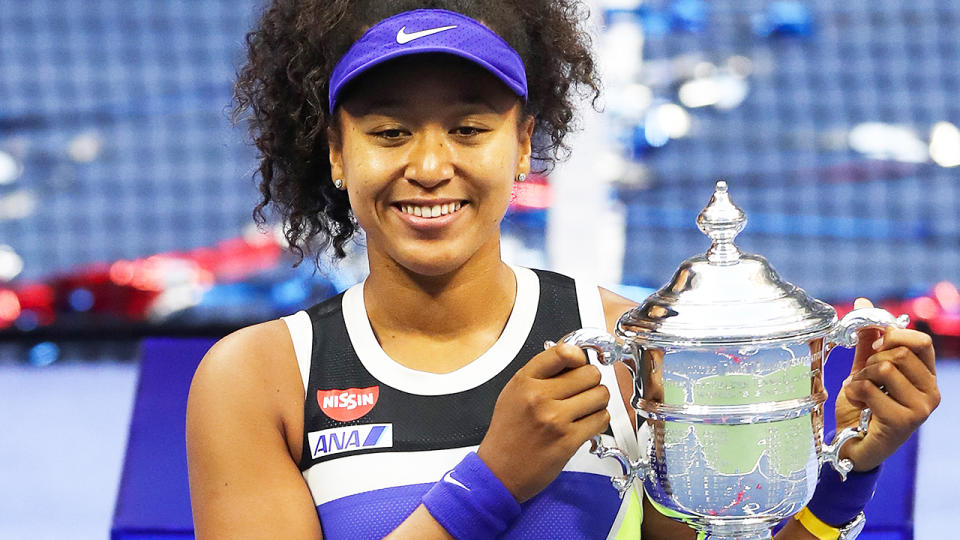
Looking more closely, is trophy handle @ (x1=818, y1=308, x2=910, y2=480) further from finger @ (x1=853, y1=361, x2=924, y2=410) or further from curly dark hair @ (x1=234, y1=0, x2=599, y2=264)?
curly dark hair @ (x1=234, y1=0, x2=599, y2=264)

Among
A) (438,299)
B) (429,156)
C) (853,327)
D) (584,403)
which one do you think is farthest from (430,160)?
(853,327)

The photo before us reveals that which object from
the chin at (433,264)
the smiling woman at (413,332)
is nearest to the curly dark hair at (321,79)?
the smiling woman at (413,332)

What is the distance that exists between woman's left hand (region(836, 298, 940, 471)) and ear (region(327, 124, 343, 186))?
0.61 meters

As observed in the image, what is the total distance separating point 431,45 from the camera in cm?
154

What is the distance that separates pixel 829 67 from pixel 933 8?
67 cm

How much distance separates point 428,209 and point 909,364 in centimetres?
52

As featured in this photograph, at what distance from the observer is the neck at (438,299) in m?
1.71

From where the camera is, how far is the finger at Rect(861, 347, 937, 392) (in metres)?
1.41

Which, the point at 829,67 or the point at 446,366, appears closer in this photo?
the point at 446,366

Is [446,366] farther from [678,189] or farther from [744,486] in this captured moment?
[678,189]

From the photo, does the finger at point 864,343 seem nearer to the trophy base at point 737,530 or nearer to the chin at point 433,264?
the trophy base at point 737,530

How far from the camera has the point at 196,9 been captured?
7.65 metres

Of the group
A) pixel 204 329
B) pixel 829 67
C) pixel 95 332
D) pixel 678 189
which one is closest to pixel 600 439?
pixel 204 329

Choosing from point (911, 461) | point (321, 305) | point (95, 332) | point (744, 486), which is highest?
point (321, 305)
